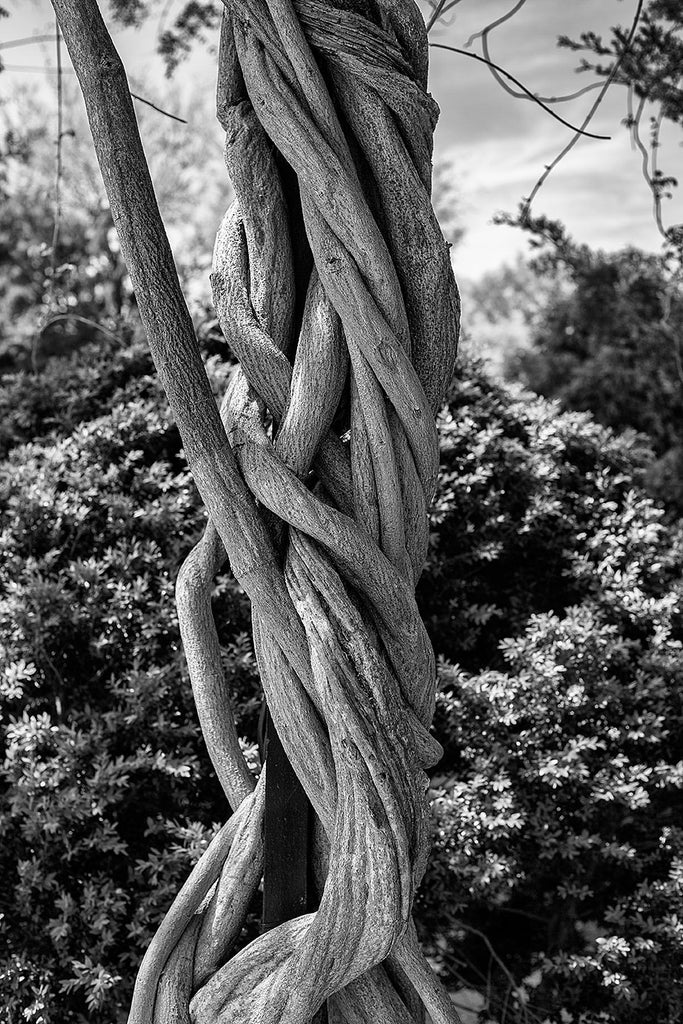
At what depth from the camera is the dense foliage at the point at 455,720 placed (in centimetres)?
251

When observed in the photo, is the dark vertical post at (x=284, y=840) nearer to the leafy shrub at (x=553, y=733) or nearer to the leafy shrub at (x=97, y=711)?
the leafy shrub at (x=97, y=711)

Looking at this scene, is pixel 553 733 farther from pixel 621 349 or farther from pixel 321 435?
pixel 621 349

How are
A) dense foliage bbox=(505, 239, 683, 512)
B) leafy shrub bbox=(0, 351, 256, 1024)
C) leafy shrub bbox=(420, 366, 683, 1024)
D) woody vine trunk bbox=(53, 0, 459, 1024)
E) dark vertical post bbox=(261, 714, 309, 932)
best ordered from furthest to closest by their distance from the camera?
dense foliage bbox=(505, 239, 683, 512), leafy shrub bbox=(420, 366, 683, 1024), leafy shrub bbox=(0, 351, 256, 1024), dark vertical post bbox=(261, 714, 309, 932), woody vine trunk bbox=(53, 0, 459, 1024)

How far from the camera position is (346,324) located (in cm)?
158

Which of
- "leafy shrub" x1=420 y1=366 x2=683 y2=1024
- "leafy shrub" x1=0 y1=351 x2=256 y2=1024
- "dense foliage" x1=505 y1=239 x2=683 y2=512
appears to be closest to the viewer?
"leafy shrub" x1=0 y1=351 x2=256 y2=1024

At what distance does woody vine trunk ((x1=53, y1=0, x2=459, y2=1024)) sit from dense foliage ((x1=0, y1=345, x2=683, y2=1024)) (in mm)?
830

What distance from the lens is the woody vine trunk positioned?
5.09 ft

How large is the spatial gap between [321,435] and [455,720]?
1.32 meters

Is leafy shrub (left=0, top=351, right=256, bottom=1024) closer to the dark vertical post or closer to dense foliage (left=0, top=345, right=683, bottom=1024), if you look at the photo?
dense foliage (left=0, top=345, right=683, bottom=1024)

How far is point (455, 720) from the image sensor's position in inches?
108

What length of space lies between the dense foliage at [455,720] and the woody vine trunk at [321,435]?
2.72 ft

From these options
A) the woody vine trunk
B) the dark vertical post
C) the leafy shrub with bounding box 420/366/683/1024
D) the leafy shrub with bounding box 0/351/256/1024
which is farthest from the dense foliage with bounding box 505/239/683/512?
the dark vertical post

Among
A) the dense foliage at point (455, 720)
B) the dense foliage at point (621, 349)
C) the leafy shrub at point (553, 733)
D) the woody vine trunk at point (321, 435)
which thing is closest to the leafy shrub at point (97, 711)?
the dense foliage at point (455, 720)

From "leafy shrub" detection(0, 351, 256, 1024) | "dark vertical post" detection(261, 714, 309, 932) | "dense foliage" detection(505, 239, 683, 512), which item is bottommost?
"dark vertical post" detection(261, 714, 309, 932)
